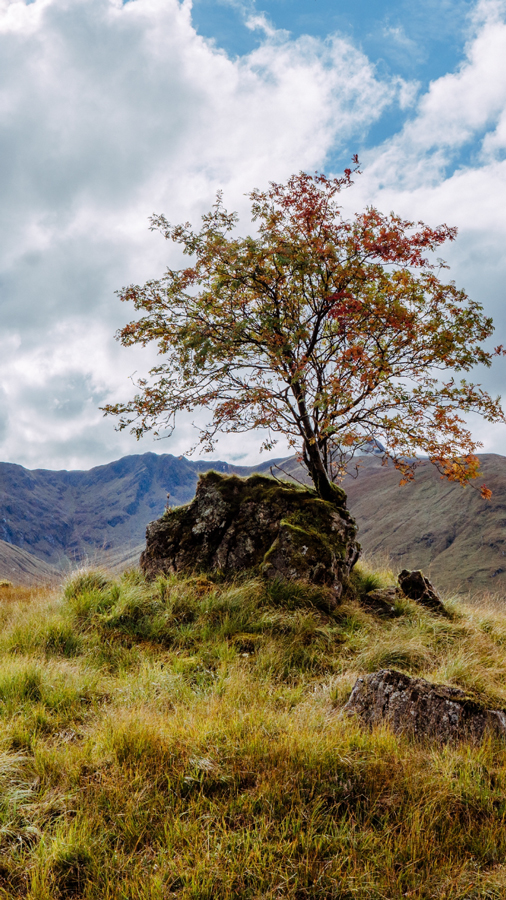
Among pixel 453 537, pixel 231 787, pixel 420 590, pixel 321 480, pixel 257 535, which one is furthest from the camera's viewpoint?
pixel 453 537

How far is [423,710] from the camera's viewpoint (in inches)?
172

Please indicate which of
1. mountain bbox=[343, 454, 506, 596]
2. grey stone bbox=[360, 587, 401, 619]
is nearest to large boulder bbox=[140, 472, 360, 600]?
grey stone bbox=[360, 587, 401, 619]

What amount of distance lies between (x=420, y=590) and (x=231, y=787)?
24.4 ft

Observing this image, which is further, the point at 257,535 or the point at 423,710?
the point at 257,535

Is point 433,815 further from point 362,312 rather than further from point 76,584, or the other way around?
point 362,312

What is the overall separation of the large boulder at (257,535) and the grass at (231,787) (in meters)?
2.59

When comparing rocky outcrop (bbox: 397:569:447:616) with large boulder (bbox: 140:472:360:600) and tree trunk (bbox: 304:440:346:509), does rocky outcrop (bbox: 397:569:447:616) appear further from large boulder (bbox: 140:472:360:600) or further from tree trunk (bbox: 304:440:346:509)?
tree trunk (bbox: 304:440:346:509)

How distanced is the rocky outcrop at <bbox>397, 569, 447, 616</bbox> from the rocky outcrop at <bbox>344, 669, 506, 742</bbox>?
5.01m

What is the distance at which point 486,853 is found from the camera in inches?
113

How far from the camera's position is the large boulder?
8594mm

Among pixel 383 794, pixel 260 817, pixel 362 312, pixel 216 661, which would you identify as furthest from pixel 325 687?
pixel 362 312

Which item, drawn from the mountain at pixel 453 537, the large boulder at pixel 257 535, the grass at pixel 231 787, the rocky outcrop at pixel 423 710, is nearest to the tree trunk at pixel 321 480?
the large boulder at pixel 257 535

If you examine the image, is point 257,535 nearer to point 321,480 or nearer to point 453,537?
point 321,480

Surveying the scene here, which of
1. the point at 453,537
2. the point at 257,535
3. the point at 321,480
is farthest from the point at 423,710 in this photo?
the point at 453,537
